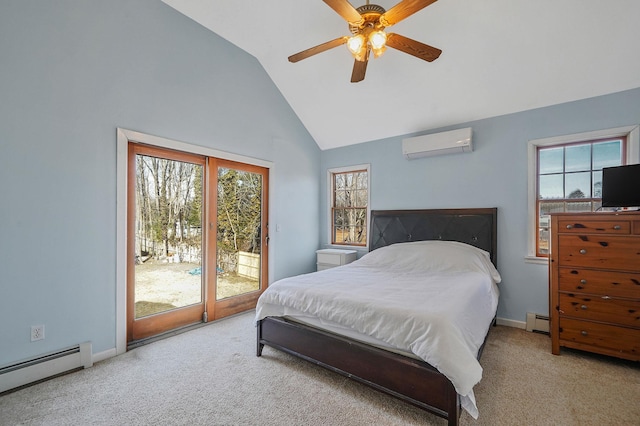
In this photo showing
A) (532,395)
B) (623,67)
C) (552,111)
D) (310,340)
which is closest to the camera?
(532,395)

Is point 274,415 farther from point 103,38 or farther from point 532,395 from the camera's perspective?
point 103,38

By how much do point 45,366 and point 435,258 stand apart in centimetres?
364

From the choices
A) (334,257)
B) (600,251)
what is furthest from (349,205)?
(600,251)

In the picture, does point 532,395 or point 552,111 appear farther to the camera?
point 552,111

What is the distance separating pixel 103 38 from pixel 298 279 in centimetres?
284

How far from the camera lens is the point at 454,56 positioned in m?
3.03

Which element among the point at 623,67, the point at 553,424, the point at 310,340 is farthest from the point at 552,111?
the point at 310,340

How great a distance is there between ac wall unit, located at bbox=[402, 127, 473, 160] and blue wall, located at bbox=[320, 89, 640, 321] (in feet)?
0.44

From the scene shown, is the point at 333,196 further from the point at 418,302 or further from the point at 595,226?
the point at 595,226

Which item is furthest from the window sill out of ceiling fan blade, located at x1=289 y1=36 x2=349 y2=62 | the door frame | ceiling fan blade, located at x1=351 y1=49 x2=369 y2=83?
the door frame

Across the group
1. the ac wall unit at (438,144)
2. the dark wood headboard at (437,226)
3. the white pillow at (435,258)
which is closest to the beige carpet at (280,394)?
the white pillow at (435,258)

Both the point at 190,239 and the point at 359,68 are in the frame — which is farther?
the point at 190,239

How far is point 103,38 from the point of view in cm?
252

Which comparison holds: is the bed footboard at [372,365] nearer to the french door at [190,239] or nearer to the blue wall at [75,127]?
the french door at [190,239]
